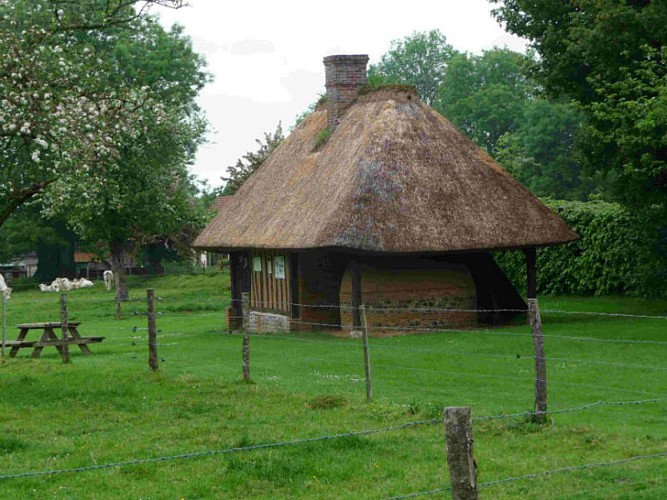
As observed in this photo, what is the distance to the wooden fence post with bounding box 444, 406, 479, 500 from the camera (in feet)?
23.2

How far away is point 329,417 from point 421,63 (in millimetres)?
84701

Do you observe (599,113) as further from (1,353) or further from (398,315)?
(1,353)

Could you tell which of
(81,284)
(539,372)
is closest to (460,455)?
(539,372)

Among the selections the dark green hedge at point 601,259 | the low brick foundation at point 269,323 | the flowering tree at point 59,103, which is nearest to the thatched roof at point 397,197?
the low brick foundation at point 269,323

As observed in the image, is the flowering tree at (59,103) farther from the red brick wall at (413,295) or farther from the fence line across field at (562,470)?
the fence line across field at (562,470)

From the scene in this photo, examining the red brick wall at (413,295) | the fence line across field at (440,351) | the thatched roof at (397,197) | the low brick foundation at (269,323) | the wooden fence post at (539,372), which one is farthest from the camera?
the low brick foundation at (269,323)

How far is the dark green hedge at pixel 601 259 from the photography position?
2803cm

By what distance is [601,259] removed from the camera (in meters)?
33.5

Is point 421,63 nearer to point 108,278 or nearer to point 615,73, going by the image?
point 108,278

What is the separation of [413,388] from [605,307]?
15.6m

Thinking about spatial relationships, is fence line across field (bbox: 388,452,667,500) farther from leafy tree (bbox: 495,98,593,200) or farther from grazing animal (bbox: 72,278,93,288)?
grazing animal (bbox: 72,278,93,288)

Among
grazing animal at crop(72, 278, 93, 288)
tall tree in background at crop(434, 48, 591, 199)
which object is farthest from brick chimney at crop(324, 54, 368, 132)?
grazing animal at crop(72, 278, 93, 288)

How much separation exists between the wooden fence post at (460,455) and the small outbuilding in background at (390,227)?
17290 millimetres

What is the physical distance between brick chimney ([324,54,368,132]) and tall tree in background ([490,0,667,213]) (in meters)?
4.29
